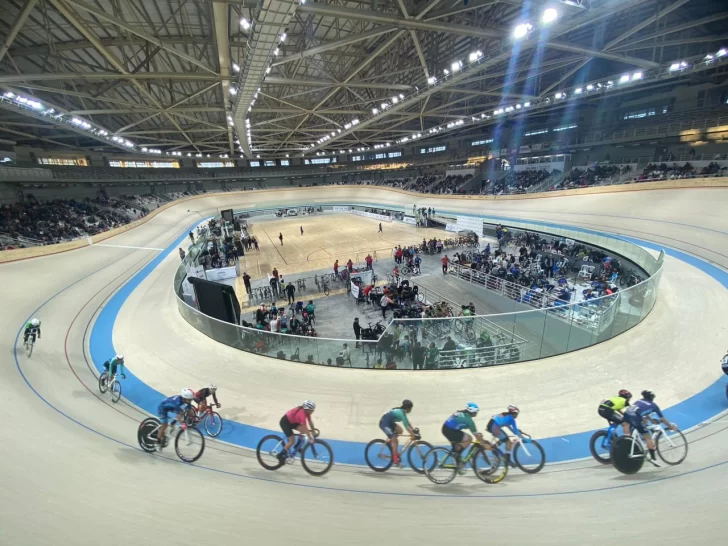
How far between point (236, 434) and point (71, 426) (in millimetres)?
2583

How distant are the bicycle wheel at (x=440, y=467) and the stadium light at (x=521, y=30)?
53.3ft

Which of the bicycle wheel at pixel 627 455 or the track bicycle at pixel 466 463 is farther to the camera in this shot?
the track bicycle at pixel 466 463

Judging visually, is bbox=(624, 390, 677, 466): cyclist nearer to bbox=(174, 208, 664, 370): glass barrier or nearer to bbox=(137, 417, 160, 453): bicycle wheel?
bbox=(174, 208, 664, 370): glass barrier

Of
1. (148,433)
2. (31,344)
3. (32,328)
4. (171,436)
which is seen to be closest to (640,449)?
(171,436)

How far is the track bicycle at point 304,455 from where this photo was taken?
13.4 ft

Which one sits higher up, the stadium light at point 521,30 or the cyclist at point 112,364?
the stadium light at point 521,30

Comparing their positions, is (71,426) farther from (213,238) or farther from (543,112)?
(543,112)

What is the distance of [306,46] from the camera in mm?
18609

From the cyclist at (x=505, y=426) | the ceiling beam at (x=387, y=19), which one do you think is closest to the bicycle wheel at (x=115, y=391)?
the cyclist at (x=505, y=426)

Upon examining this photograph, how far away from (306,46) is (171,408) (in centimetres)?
2100

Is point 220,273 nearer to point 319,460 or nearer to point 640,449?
point 319,460

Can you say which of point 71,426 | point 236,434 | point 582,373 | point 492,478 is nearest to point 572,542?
point 492,478

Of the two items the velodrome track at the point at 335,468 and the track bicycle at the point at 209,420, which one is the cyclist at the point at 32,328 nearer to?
the velodrome track at the point at 335,468

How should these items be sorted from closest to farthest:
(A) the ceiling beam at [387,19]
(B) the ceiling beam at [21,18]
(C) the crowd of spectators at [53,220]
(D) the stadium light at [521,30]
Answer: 1. (B) the ceiling beam at [21,18]
2. (A) the ceiling beam at [387,19]
3. (D) the stadium light at [521,30]
4. (C) the crowd of spectators at [53,220]
